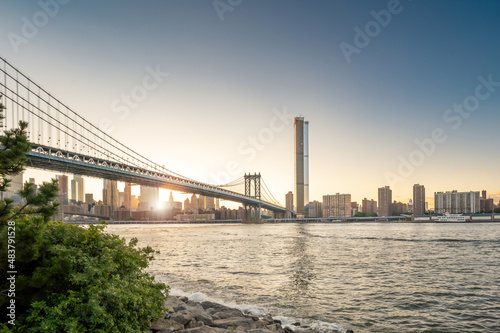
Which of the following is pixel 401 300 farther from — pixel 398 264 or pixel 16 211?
pixel 16 211

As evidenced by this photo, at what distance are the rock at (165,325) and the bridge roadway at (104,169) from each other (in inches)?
815

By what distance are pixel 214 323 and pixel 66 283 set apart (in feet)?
11.6

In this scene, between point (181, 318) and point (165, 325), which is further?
point (181, 318)

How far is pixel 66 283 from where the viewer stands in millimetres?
5438

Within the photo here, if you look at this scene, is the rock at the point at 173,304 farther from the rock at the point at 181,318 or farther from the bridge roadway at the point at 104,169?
the bridge roadway at the point at 104,169

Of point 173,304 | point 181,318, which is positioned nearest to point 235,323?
point 181,318

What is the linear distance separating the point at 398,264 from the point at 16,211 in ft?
63.8

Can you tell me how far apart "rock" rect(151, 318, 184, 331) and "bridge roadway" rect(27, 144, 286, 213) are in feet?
68.0

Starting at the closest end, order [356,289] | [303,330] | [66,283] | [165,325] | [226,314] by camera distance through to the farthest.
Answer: [66,283]
[165,325]
[303,330]
[226,314]
[356,289]

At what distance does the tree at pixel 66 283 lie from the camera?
4.93 m

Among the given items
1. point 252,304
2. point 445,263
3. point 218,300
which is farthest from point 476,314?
point 445,263

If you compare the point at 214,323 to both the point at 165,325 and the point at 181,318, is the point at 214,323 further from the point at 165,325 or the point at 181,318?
the point at 165,325

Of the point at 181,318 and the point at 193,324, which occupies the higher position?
the point at 181,318

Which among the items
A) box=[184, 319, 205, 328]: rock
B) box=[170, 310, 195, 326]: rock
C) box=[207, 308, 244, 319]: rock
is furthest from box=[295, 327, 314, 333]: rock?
box=[170, 310, 195, 326]: rock
